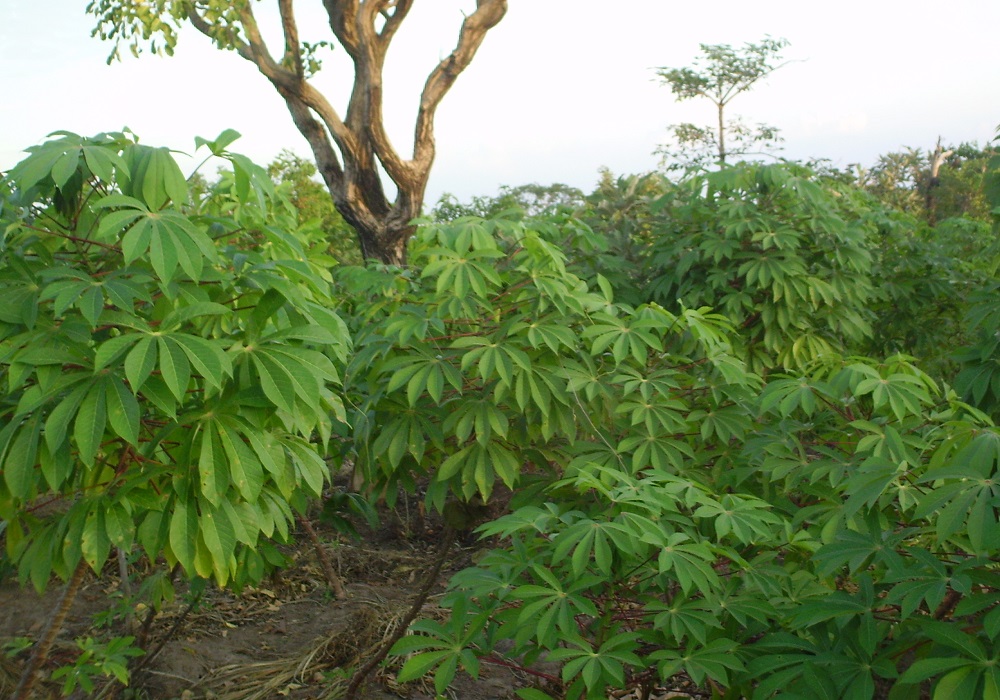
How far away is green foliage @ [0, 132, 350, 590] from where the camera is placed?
5.53 ft

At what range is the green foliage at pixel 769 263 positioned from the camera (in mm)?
4090

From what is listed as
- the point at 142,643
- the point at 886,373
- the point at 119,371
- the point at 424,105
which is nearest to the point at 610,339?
the point at 886,373

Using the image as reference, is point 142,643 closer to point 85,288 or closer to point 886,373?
point 85,288

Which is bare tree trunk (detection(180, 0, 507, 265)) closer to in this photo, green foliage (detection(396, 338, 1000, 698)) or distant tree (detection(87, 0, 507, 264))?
distant tree (detection(87, 0, 507, 264))

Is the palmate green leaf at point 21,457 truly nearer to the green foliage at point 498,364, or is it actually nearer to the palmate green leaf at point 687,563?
the green foliage at point 498,364

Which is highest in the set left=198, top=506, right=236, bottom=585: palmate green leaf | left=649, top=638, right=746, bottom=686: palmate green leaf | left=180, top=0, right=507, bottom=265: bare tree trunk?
left=180, top=0, right=507, bottom=265: bare tree trunk

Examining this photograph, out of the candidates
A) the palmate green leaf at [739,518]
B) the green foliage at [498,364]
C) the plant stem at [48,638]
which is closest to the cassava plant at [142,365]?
the plant stem at [48,638]

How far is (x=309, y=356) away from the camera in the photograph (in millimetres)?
1889

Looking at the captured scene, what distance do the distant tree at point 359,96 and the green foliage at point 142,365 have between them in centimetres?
636

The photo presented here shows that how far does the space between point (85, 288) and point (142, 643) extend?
5.48 feet

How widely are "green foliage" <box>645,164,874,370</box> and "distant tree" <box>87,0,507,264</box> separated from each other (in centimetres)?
448

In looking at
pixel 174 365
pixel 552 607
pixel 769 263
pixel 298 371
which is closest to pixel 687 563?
pixel 552 607

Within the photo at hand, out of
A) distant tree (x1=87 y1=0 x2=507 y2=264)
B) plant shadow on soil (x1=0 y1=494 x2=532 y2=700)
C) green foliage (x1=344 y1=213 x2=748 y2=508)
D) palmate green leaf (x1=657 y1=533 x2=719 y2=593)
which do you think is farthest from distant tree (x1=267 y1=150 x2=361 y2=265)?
palmate green leaf (x1=657 y1=533 x2=719 y2=593)

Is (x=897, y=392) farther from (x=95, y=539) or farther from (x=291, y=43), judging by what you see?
(x=291, y=43)
